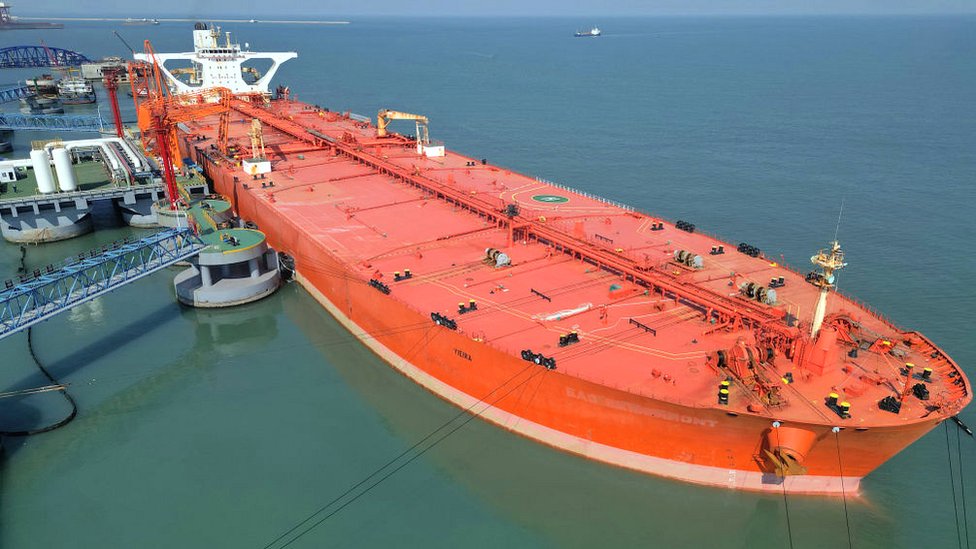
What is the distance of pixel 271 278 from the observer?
3688 centimetres

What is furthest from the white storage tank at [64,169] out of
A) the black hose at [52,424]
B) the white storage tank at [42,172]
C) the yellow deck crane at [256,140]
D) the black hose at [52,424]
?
the black hose at [52,424]

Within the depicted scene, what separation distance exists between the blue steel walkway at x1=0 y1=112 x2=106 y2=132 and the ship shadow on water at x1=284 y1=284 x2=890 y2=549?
63.0m

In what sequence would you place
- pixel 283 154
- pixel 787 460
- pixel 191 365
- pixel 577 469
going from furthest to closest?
pixel 283 154 < pixel 191 365 < pixel 577 469 < pixel 787 460

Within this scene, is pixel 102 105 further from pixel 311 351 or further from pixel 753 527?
pixel 753 527

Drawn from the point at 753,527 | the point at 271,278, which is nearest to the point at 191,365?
the point at 271,278

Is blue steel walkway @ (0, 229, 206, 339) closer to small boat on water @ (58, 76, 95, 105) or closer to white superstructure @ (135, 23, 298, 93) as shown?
white superstructure @ (135, 23, 298, 93)

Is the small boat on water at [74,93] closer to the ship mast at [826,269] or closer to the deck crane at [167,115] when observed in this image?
the deck crane at [167,115]

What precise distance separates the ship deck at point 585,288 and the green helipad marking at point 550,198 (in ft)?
0.39

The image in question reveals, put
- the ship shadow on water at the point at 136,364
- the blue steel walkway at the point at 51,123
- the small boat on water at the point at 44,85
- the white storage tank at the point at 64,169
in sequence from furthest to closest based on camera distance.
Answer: the small boat on water at the point at 44,85 < the blue steel walkway at the point at 51,123 < the white storage tank at the point at 64,169 < the ship shadow on water at the point at 136,364

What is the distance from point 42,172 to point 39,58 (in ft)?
471

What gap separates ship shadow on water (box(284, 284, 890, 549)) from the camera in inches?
790

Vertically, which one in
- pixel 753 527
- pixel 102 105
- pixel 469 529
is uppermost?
pixel 102 105

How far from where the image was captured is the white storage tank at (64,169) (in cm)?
4284

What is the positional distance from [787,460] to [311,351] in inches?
878
